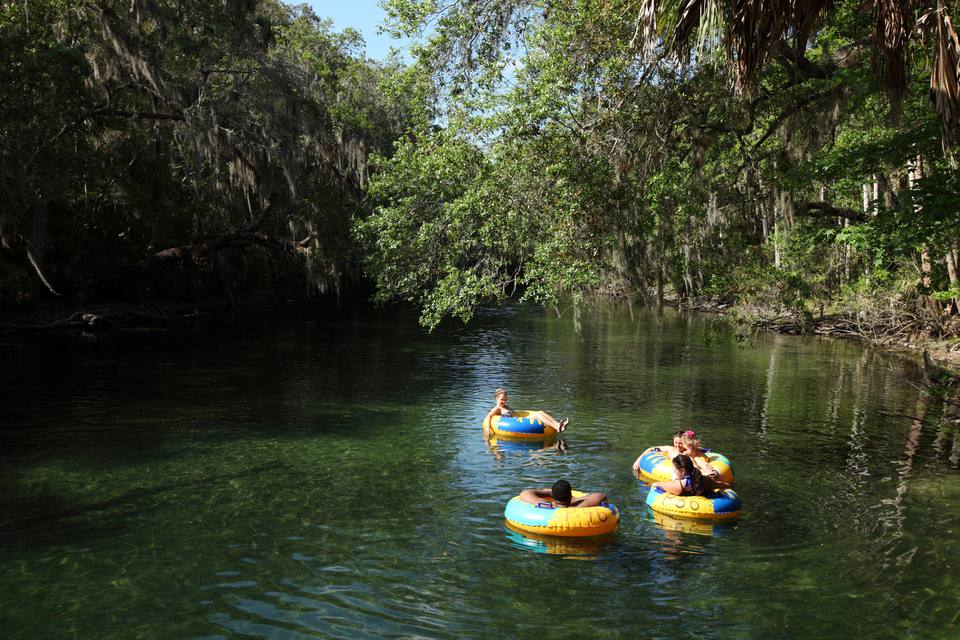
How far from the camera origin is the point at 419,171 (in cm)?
1770

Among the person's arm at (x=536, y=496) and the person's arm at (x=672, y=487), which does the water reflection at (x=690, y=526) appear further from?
the person's arm at (x=536, y=496)

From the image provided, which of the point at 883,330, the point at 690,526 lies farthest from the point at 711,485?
the point at 883,330

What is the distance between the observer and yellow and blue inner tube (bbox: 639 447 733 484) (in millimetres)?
12031

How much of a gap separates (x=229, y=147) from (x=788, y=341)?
22.4m

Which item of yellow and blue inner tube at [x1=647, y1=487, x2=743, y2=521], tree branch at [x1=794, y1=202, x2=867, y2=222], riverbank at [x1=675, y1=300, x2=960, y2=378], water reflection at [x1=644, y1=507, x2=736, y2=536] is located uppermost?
tree branch at [x1=794, y1=202, x2=867, y2=222]

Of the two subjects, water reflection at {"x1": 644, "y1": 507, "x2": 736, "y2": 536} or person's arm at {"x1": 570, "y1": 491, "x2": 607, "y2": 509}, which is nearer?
person's arm at {"x1": 570, "y1": 491, "x2": 607, "y2": 509}

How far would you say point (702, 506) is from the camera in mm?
10508

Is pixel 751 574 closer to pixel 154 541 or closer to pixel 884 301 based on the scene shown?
pixel 154 541

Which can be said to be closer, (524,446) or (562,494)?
(562,494)

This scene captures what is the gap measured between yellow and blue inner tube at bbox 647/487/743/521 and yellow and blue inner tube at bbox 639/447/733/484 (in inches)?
37.6

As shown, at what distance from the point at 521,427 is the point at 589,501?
499 cm

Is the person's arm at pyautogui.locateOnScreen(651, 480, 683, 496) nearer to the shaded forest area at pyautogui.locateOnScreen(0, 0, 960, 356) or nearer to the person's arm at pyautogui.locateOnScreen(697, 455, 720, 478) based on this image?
the person's arm at pyautogui.locateOnScreen(697, 455, 720, 478)

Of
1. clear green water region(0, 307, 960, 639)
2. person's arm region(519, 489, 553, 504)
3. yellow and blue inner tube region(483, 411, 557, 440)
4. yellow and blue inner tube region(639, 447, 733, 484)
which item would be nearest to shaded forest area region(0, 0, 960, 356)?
yellow and blue inner tube region(483, 411, 557, 440)

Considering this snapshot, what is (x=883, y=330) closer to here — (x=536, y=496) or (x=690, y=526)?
(x=690, y=526)
